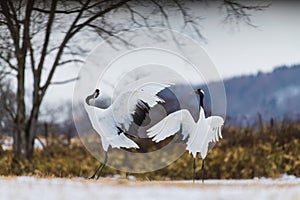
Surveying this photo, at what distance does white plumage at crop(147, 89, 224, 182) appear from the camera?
71.1 inches

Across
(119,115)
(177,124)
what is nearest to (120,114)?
(119,115)

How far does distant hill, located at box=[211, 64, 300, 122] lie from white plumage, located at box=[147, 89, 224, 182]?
111 centimetres

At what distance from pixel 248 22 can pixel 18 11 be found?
1.17 metres

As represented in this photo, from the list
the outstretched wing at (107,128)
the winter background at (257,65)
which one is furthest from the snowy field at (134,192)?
the winter background at (257,65)

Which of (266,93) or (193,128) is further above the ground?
(193,128)

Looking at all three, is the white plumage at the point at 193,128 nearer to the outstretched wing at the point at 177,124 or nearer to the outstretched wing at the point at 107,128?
the outstretched wing at the point at 177,124

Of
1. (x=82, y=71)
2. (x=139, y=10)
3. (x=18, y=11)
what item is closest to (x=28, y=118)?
(x=82, y=71)

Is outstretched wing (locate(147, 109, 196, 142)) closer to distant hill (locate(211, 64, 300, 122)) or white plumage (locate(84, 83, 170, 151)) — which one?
white plumage (locate(84, 83, 170, 151))

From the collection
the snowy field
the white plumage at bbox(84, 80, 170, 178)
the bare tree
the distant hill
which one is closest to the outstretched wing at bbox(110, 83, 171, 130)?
the white plumage at bbox(84, 80, 170, 178)

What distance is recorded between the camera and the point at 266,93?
2922mm

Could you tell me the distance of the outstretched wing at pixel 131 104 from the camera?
178 cm

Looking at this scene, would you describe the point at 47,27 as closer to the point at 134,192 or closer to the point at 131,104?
the point at 131,104

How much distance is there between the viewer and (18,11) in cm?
265

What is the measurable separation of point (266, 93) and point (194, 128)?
1218mm
